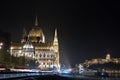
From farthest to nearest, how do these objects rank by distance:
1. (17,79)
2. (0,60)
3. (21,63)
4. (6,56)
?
(21,63) < (6,56) < (0,60) < (17,79)

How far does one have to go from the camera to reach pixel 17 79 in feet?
241

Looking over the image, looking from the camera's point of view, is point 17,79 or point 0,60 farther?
point 0,60

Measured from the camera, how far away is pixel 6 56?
502 ft

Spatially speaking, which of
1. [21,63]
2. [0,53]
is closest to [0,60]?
[0,53]

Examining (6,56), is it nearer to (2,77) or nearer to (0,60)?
(0,60)

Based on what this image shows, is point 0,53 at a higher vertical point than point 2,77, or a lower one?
higher

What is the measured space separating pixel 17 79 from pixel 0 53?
73.8 m

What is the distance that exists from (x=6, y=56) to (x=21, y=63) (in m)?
35.5

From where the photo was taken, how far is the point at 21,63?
18812 cm

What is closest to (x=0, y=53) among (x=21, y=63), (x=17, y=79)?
(x=21, y=63)

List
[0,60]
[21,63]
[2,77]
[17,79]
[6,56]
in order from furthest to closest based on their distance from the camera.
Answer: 1. [21,63]
2. [6,56]
3. [0,60]
4. [17,79]
5. [2,77]

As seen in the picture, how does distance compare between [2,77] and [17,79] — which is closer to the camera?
[2,77]

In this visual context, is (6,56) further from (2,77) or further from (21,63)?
(2,77)

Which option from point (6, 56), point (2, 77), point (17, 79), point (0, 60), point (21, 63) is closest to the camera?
point (2, 77)
